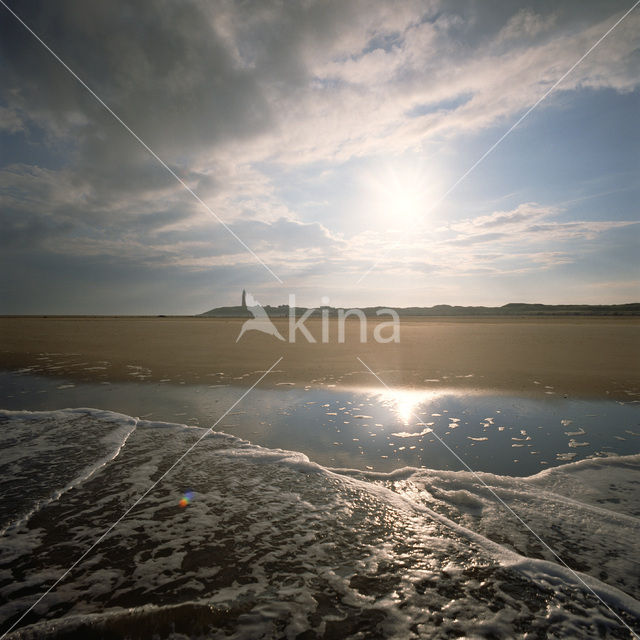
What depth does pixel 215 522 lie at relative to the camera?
11.2 ft

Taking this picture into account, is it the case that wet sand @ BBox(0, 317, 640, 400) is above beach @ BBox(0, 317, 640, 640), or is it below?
above

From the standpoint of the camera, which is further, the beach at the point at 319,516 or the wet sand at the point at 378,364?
the wet sand at the point at 378,364

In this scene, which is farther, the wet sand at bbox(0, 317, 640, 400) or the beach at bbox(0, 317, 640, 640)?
the wet sand at bbox(0, 317, 640, 400)

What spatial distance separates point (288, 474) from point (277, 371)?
7.43m

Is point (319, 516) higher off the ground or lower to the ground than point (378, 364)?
lower

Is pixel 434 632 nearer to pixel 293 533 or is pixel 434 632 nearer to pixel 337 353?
pixel 293 533

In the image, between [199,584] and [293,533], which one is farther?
[293,533]

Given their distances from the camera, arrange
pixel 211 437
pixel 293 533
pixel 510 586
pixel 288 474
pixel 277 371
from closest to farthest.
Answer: pixel 510 586
pixel 293 533
pixel 288 474
pixel 211 437
pixel 277 371

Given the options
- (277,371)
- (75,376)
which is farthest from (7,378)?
(277,371)

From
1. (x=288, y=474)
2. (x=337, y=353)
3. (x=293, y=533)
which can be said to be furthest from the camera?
(x=337, y=353)

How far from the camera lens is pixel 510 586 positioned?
102 inches

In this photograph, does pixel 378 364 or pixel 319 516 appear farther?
pixel 378 364

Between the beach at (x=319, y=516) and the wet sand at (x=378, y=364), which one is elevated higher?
the wet sand at (x=378, y=364)

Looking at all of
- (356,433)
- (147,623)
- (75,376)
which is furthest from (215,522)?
(75,376)
